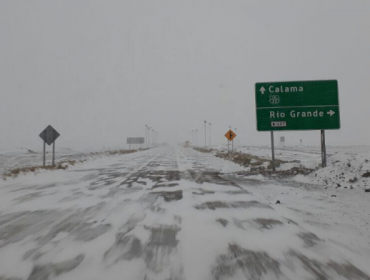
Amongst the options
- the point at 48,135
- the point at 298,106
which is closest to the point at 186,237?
the point at 298,106

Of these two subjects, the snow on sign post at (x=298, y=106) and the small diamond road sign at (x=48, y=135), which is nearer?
the snow on sign post at (x=298, y=106)

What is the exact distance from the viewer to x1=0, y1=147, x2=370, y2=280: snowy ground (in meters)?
2.04

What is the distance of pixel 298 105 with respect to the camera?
9109 mm

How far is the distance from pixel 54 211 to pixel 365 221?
6372 mm

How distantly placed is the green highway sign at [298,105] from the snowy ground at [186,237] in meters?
4.79

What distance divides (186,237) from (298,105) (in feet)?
30.2

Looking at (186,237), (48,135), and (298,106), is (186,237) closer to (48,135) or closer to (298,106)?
(298,106)

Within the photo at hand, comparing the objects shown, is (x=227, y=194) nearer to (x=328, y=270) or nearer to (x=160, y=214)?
(x=160, y=214)

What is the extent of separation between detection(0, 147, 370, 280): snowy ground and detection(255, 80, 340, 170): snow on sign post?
474 cm

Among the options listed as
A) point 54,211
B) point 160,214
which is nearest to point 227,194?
point 160,214

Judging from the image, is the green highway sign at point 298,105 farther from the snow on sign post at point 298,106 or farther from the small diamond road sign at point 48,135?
the small diamond road sign at point 48,135

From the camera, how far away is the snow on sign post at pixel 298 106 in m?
8.80

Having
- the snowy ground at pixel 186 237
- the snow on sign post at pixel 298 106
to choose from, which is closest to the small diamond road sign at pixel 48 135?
the snowy ground at pixel 186 237

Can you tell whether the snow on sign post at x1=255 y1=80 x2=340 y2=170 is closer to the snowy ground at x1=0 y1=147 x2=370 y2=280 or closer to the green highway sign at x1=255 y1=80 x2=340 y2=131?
the green highway sign at x1=255 y1=80 x2=340 y2=131
